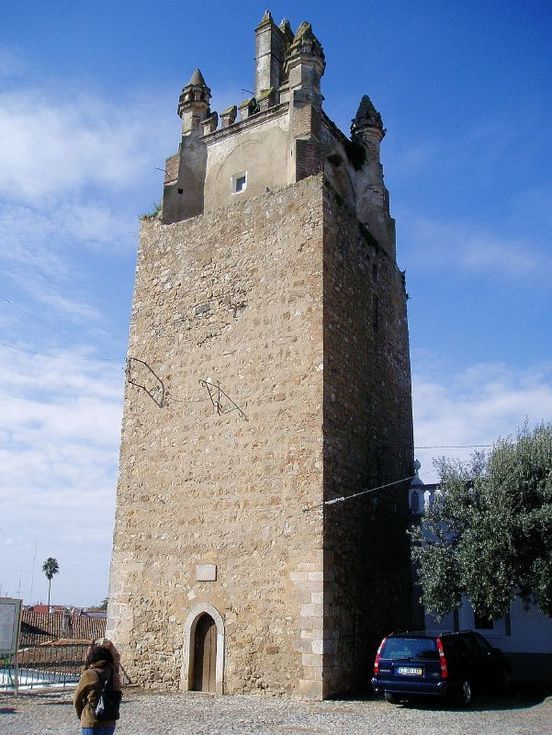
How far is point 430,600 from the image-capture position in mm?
13398

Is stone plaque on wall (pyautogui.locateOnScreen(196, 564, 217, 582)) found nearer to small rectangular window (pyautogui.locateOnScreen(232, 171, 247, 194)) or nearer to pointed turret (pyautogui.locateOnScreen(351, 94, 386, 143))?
small rectangular window (pyautogui.locateOnScreen(232, 171, 247, 194))

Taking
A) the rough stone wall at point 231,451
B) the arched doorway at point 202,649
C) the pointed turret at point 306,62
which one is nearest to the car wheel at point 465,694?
the rough stone wall at point 231,451

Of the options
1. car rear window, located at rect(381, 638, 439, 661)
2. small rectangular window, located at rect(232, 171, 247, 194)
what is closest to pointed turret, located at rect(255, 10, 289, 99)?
small rectangular window, located at rect(232, 171, 247, 194)

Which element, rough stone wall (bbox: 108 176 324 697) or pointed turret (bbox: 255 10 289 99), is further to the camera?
pointed turret (bbox: 255 10 289 99)

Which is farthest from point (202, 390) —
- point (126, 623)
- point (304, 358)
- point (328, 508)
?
point (126, 623)

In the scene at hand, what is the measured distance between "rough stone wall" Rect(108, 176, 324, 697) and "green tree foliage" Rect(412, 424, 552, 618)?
112 inches

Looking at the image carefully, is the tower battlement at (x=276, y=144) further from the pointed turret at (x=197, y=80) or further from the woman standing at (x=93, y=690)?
the woman standing at (x=93, y=690)

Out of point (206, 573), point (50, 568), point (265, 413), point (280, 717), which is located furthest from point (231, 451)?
point (50, 568)

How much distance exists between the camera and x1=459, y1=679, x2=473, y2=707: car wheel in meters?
11.4

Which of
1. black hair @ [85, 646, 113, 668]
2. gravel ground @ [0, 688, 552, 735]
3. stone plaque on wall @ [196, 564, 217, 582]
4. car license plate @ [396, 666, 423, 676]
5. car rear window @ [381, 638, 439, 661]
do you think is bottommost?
gravel ground @ [0, 688, 552, 735]

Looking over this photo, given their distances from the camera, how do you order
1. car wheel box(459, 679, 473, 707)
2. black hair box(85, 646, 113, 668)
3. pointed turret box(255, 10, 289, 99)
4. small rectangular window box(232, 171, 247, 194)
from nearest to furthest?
black hair box(85, 646, 113, 668) → car wheel box(459, 679, 473, 707) → small rectangular window box(232, 171, 247, 194) → pointed turret box(255, 10, 289, 99)

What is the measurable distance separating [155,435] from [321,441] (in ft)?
14.7

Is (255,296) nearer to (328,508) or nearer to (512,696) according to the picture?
(328,508)

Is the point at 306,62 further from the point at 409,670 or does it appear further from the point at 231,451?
the point at 409,670
